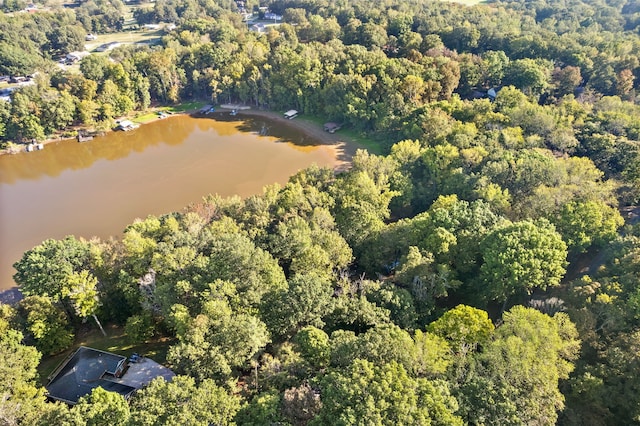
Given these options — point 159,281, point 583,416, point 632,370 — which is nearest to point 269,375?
point 159,281

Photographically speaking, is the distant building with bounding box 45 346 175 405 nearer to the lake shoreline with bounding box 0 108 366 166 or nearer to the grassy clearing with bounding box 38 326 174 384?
the grassy clearing with bounding box 38 326 174 384

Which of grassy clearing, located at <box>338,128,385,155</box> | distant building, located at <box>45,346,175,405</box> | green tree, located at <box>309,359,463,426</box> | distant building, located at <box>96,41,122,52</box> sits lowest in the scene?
distant building, located at <box>45,346,175,405</box>

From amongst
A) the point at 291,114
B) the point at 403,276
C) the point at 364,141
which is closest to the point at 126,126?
the point at 291,114

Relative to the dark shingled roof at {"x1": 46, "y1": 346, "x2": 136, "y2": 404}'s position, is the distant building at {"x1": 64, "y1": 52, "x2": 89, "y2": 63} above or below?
above

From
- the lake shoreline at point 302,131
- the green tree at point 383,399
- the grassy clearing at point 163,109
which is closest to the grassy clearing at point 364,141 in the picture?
the lake shoreline at point 302,131

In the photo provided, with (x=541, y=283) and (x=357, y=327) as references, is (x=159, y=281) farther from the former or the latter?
(x=541, y=283)

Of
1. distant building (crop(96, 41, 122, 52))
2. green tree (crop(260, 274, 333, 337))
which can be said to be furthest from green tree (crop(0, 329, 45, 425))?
distant building (crop(96, 41, 122, 52))
